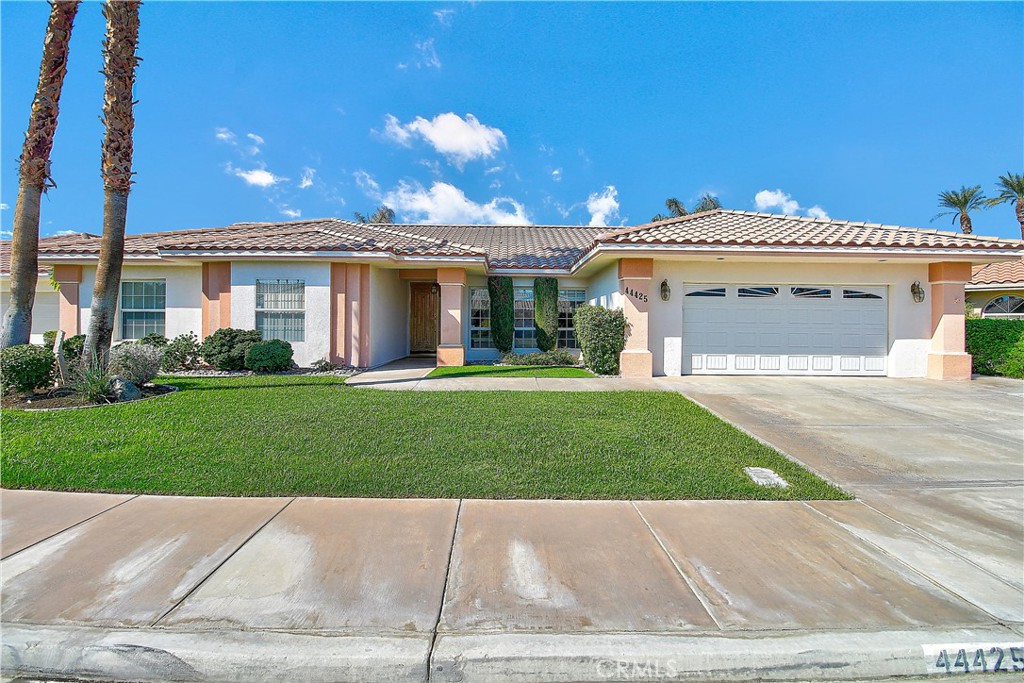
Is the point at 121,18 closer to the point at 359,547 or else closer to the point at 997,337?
the point at 359,547

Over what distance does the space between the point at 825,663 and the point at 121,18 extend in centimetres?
1306

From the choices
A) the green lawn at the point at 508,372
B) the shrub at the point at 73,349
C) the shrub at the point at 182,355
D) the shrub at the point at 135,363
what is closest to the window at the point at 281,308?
the shrub at the point at 182,355

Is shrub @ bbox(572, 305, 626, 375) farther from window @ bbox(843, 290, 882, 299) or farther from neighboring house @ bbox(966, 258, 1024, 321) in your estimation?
neighboring house @ bbox(966, 258, 1024, 321)

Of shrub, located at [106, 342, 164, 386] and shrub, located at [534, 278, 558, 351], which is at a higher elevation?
shrub, located at [534, 278, 558, 351]

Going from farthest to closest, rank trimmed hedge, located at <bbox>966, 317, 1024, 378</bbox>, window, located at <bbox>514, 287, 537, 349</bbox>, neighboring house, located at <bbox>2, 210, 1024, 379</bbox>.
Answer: window, located at <bbox>514, 287, 537, 349</bbox> < trimmed hedge, located at <bbox>966, 317, 1024, 378</bbox> < neighboring house, located at <bbox>2, 210, 1024, 379</bbox>

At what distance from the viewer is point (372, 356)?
1316 cm

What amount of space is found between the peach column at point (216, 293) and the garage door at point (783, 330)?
12.2 metres

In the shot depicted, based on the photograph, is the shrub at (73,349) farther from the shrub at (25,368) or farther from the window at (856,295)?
the window at (856,295)

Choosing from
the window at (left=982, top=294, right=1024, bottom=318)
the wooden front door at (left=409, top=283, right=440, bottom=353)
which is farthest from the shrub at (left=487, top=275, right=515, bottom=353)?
the window at (left=982, top=294, right=1024, bottom=318)

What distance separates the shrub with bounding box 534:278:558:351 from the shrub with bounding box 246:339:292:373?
24.7 ft

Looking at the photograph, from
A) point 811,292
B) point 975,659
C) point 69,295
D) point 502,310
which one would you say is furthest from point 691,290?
point 69,295

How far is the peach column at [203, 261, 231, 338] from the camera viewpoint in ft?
41.4

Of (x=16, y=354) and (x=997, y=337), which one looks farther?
(x=997, y=337)

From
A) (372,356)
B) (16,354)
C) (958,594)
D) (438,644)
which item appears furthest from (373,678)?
(372,356)
